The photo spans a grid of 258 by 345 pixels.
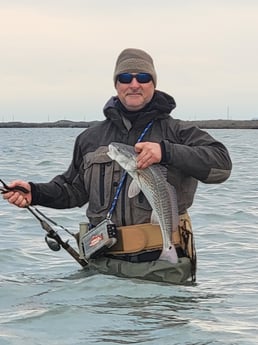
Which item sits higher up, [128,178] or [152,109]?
[152,109]

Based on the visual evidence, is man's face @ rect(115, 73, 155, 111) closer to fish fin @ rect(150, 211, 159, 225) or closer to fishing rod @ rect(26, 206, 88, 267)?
fish fin @ rect(150, 211, 159, 225)

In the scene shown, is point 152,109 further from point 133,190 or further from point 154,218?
point 154,218

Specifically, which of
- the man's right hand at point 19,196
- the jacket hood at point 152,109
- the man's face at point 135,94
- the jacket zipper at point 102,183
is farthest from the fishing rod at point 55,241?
the man's face at point 135,94

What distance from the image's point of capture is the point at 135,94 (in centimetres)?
732

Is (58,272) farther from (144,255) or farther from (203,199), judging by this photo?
(203,199)

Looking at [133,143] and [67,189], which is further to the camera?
[67,189]

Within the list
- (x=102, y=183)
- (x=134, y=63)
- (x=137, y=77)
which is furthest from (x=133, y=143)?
(x=134, y=63)

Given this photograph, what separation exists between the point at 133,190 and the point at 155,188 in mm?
211

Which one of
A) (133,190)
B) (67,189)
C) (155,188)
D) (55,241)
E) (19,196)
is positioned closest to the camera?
(155,188)

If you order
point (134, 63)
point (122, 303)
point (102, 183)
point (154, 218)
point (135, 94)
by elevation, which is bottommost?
point (122, 303)

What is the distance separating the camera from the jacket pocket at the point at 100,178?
732 centimetres

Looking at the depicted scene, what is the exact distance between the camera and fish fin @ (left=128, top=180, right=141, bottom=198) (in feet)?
23.1

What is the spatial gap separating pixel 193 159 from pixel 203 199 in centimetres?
1233

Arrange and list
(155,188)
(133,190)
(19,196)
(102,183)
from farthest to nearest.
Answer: (19,196) < (102,183) < (133,190) < (155,188)
